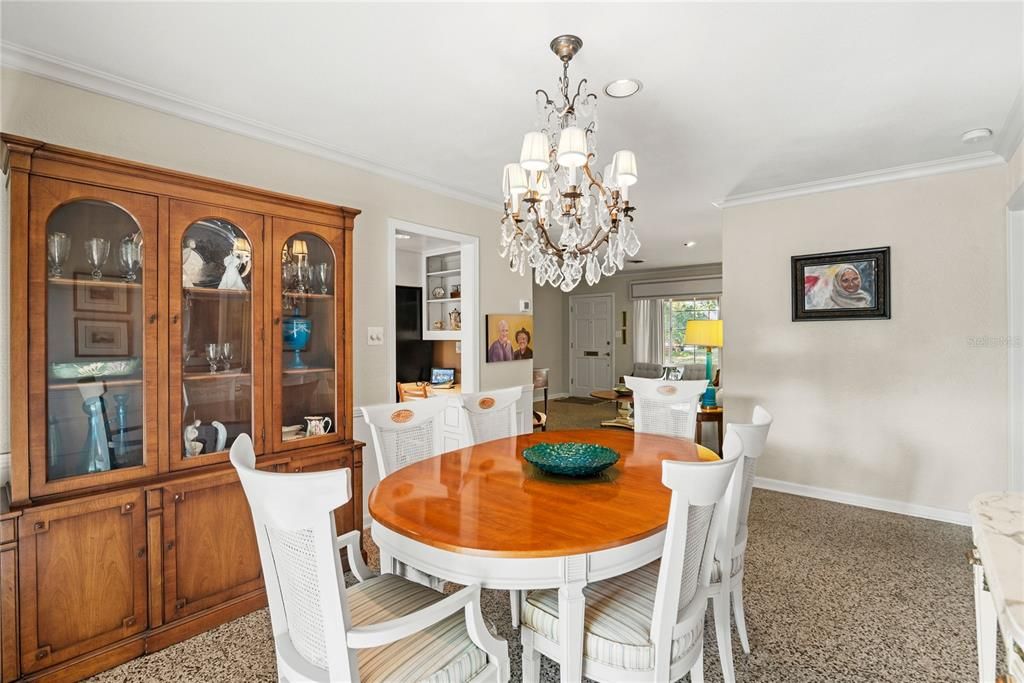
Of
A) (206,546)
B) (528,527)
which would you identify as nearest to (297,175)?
(206,546)

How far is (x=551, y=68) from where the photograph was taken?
2174mm

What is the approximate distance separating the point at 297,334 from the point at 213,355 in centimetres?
42

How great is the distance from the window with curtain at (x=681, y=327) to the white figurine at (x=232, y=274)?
7899mm

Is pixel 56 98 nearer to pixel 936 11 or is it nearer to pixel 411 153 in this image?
pixel 411 153

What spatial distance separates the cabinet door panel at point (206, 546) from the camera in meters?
2.09

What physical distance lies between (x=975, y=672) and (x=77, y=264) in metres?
3.87

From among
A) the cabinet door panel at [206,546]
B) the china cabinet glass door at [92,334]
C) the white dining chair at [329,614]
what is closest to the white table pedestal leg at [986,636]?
the white dining chair at [329,614]

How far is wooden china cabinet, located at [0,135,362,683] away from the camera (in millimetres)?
1775

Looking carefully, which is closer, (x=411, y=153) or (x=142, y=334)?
(x=142, y=334)

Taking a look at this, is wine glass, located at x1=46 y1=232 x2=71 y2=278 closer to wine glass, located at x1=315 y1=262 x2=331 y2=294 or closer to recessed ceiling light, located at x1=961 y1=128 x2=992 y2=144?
wine glass, located at x1=315 y1=262 x2=331 y2=294

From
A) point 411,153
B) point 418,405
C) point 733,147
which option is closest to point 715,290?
point 733,147

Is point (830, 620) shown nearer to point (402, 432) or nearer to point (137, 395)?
point (402, 432)

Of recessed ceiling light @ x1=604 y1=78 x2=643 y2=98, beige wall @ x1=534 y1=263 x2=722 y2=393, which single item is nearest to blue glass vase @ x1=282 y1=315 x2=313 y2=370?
recessed ceiling light @ x1=604 y1=78 x2=643 y2=98

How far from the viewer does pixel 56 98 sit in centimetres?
214
